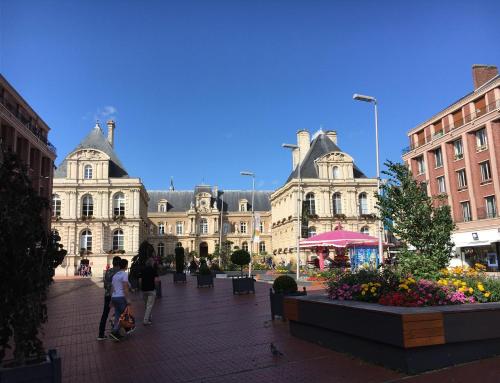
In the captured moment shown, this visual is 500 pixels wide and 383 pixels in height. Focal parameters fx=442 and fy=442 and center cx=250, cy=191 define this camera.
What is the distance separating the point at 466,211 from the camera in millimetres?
37000

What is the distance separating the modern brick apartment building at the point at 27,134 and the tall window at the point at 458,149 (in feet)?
109

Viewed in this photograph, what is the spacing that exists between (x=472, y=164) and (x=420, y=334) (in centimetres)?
3398

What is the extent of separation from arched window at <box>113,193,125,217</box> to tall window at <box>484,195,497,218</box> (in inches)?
1716

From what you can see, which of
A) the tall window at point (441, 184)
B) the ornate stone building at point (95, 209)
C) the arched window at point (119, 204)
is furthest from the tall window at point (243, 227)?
the tall window at point (441, 184)

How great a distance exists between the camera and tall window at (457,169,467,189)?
37156 millimetres

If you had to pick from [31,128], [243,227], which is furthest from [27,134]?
[243,227]

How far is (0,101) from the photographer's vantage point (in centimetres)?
3128

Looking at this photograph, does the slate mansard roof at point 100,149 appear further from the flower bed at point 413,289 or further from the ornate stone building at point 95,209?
the flower bed at point 413,289

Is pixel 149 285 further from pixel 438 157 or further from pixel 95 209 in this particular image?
pixel 95 209

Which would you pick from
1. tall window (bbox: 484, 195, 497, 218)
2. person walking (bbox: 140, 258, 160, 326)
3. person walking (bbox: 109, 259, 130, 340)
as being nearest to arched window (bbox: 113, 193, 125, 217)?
tall window (bbox: 484, 195, 497, 218)

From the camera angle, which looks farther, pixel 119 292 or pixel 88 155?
pixel 88 155

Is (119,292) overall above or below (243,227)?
below

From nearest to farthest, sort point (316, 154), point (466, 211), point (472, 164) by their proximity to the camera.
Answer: point (472, 164) < point (466, 211) < point (316, 154)

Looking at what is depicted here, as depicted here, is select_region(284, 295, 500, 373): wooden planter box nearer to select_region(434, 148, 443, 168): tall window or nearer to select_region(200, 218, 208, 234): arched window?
select_region(434, 148, 443, 168): tall window
